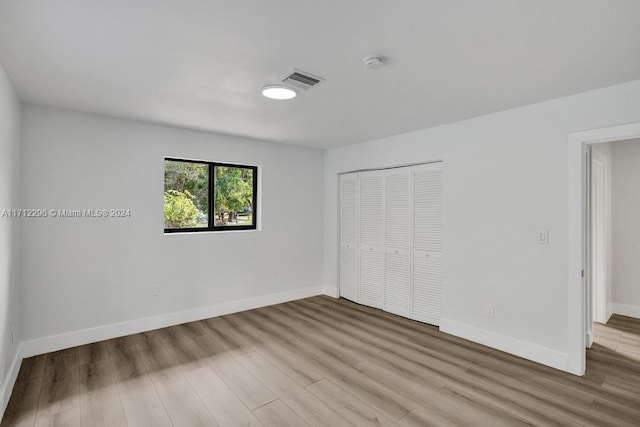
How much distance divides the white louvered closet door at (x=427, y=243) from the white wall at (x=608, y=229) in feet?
7.26

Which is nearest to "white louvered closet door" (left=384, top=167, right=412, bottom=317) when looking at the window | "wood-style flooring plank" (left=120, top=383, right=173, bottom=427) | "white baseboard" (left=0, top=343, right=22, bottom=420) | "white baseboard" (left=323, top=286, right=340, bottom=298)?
"white baseboard" (left=323, top=286, right=340, bottom=298)

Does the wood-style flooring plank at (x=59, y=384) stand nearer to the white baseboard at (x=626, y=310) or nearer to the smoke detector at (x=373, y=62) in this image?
the smoke detector at (x=373, y=62)

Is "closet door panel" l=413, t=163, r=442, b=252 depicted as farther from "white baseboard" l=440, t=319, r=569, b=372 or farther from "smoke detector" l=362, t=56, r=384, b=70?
"smoke detector" l=362, t=56, r=384, b=70

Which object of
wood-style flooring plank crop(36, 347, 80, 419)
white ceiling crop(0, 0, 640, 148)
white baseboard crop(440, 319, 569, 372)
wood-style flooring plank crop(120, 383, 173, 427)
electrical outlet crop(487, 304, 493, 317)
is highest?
white ceiling crop(0, 0, 640, 148)

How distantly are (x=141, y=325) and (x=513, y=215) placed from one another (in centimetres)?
415

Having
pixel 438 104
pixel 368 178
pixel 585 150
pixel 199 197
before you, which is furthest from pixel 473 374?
pixel 199 197

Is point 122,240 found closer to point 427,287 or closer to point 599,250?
point 427,287

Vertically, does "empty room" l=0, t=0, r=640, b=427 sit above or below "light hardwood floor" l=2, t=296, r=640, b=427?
above

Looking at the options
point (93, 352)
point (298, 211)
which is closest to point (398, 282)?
point (298, 211)

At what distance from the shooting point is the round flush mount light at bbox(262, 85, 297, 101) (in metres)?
2.60

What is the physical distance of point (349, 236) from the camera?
16.9 ft

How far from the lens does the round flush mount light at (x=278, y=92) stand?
8.52 ft

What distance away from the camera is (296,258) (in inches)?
203

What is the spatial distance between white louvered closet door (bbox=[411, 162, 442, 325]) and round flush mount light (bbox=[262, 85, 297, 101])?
2.07 metres
